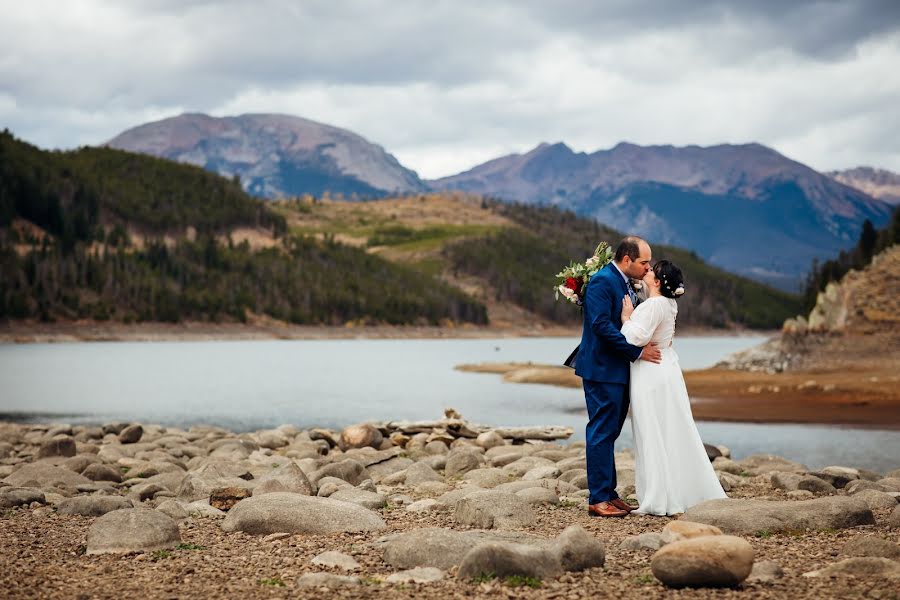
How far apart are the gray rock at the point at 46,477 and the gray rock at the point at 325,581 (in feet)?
28.3

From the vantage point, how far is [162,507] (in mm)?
12578

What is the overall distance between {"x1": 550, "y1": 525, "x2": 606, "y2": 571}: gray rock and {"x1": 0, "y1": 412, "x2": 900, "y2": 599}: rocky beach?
13 mm

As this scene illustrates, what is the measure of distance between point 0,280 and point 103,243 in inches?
2225

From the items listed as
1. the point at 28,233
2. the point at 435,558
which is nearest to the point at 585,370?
the point at 435,558

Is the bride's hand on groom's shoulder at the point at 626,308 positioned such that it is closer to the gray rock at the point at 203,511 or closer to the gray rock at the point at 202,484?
the gray rock at the point at 203,511

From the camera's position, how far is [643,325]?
37.0ft

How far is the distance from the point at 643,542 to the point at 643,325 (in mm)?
2738

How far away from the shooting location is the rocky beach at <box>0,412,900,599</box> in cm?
802

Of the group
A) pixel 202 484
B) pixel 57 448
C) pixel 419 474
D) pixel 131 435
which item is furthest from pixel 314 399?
pixel 202 484

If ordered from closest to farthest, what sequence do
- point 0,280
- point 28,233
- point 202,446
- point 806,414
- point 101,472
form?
1. point 101,472
2. point 202,446
3. point 806,414
4. point 0,280
5. point 28,233

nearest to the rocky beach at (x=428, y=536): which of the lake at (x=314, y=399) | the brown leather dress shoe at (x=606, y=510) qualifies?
the brown leather dress shoe at (x=606, y=510)

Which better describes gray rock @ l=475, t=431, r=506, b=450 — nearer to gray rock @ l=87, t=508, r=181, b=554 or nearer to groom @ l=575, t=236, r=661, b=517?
groom @ l=575, t=236, r=661, b=517

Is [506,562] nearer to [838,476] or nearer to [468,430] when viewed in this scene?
[838,476]

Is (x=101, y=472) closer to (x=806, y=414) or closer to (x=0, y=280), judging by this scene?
(x=806, y=414)
